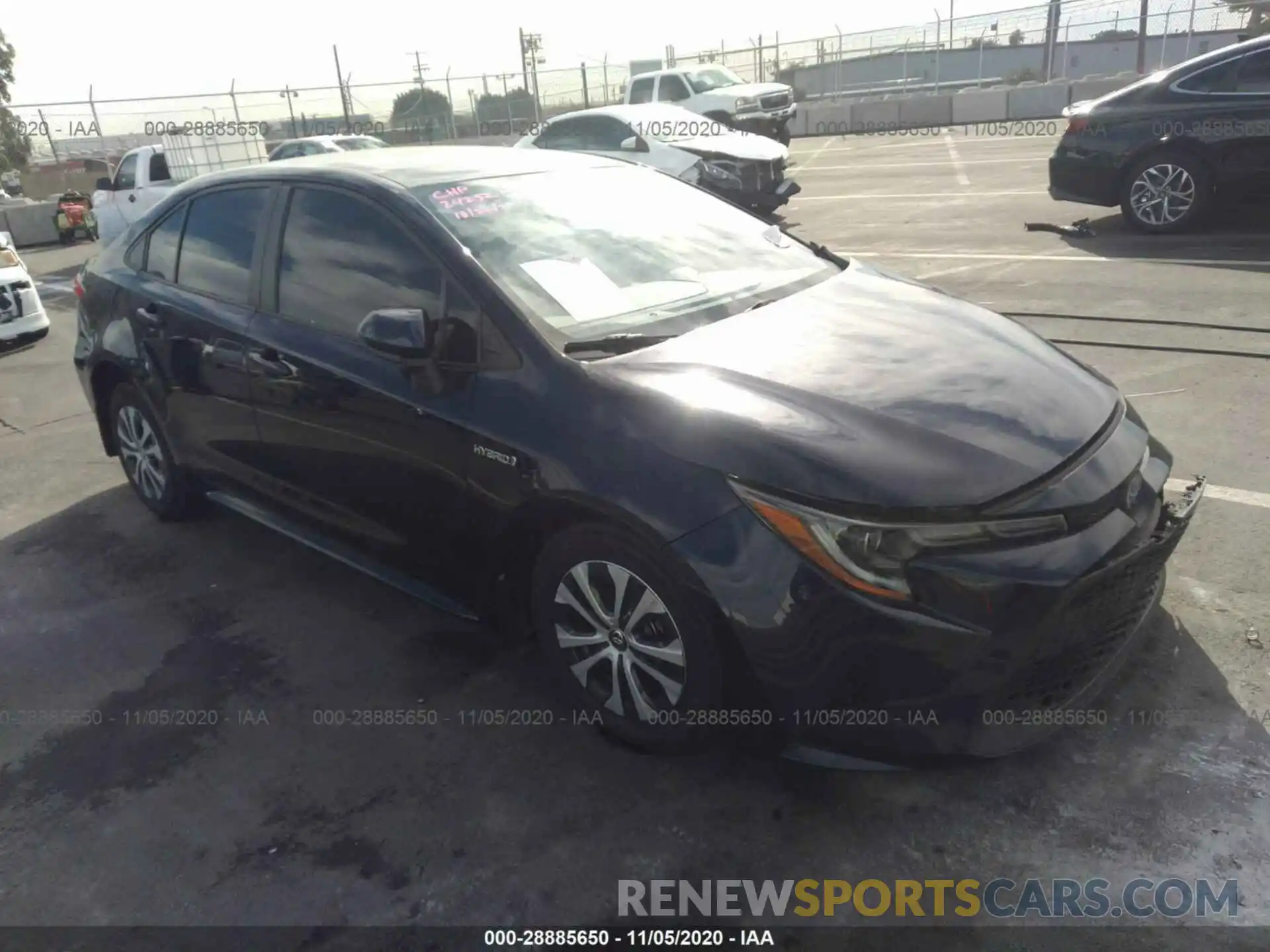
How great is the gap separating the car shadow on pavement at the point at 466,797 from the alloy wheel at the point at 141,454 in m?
1.29

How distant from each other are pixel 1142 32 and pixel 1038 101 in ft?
13.4

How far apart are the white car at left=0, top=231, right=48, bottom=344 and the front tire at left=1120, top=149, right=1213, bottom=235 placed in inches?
412

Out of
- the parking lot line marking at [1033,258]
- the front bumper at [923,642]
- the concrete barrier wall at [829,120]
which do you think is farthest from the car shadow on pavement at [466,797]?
the concrete barrier wall at [829,120]

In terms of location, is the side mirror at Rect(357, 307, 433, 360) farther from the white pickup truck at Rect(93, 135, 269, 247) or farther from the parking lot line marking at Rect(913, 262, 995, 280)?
the white pickup truck at Rect(93, 135, 269, 247)

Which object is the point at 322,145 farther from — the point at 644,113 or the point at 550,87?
the point at 550,87

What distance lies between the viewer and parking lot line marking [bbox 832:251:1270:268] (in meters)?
7.57

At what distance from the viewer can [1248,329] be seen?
19.3ft

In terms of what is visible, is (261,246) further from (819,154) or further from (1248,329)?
(819,154)

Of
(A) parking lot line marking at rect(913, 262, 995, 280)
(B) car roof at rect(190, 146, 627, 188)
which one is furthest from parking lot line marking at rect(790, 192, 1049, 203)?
(B) car roof at rect(190, 146, 627, 188)

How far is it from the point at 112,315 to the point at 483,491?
2860 mm

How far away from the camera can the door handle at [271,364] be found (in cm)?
353

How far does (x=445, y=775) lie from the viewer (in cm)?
285

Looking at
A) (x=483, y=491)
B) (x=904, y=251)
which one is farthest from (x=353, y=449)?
(x=904, y=251)

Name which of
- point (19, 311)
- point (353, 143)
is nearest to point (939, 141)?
point (353, 143)
